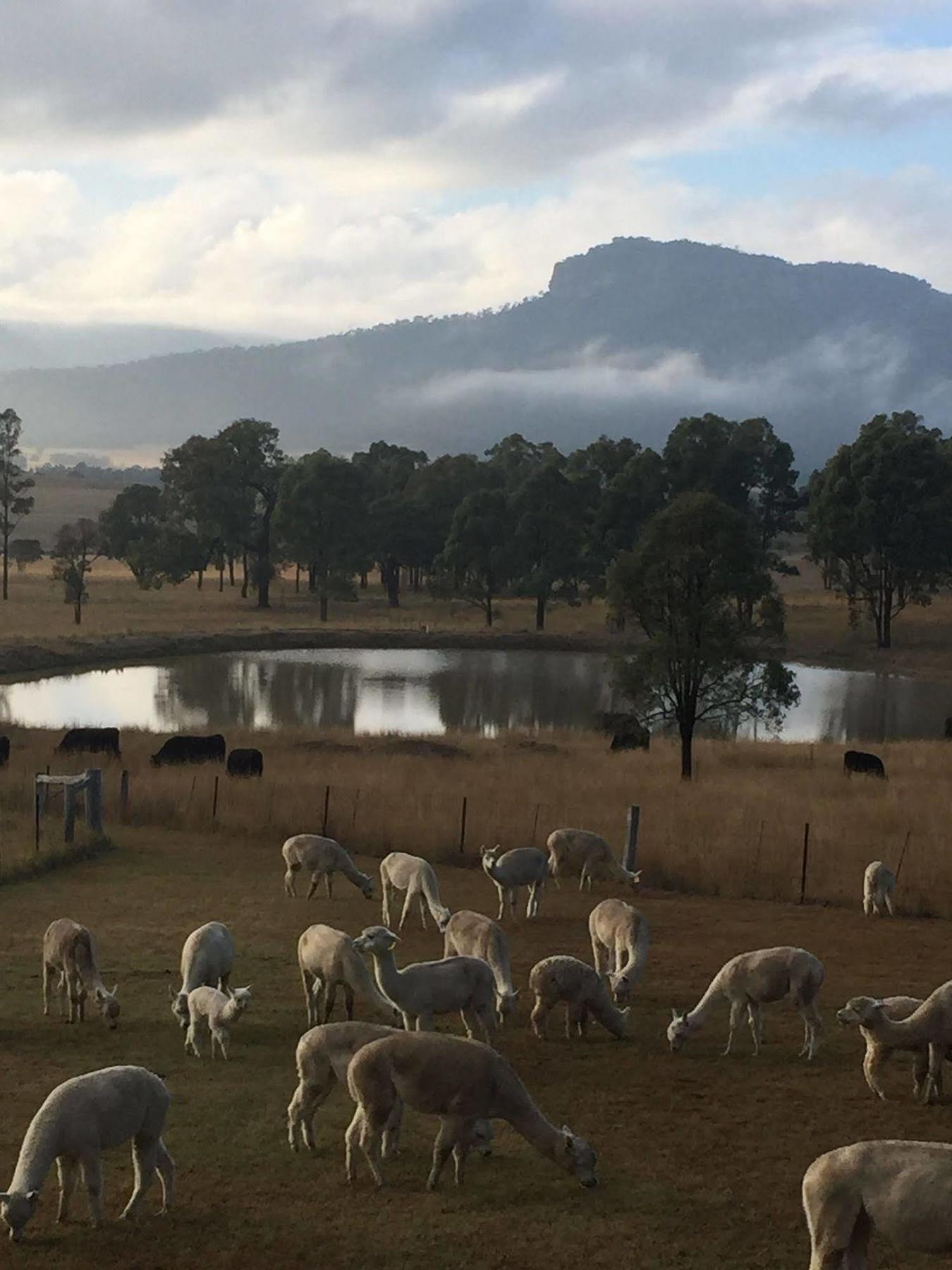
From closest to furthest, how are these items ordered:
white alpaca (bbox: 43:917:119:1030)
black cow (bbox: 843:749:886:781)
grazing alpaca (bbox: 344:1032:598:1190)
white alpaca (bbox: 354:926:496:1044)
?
grazing alpaca (bbox: 344:1032:598:1190), white alpaca (bbox: 354:926:496:1044), white alpaca (bbox: 43:917:119:1030), black cow (bbox: 843:749:886:781)

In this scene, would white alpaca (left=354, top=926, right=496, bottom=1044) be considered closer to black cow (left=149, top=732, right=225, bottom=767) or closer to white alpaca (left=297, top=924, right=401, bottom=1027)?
white alpaca (left=297, top=924, right=401, bottom=1027)

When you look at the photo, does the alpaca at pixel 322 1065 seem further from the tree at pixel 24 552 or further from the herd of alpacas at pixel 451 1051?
the tree at pixel 24 552

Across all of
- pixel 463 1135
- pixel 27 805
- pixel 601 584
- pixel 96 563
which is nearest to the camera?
pixel 463 1135

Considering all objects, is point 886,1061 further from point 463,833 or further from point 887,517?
point 887,517

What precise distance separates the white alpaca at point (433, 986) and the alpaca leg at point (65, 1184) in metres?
3.37

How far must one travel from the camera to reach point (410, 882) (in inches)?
717

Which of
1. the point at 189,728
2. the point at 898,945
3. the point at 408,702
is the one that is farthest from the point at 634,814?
the point at 408,702

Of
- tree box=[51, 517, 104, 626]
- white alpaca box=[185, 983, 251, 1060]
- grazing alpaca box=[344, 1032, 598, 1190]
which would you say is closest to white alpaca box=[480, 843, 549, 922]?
white alpaca box=[185, 983, 251, 1060]

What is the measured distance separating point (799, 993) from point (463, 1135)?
4.50 meters

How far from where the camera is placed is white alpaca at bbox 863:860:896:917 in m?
19.8

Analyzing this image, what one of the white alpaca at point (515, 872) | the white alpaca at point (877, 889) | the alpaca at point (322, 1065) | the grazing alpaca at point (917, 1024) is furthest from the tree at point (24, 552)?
the grazing alpaca at point (917, 1024)

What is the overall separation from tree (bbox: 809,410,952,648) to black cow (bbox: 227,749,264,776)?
54522 millimetres

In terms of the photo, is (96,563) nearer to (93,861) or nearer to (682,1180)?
(93,861)

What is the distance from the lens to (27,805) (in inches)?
1032
